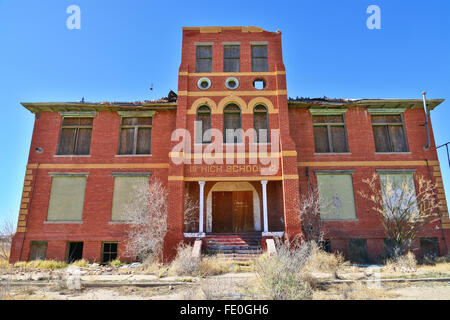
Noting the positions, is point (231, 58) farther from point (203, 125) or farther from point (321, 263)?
point (321, 263)

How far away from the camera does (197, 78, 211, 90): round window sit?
15867 mm

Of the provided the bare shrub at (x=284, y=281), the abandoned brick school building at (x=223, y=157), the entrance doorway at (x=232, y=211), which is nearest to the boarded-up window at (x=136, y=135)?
the abandoned brick school building at (x=223, y=157)

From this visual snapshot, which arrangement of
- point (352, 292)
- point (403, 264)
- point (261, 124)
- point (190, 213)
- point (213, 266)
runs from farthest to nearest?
point (261, 124), point (190, 213), point (403, 264), point (213, 266), point (352, 292)

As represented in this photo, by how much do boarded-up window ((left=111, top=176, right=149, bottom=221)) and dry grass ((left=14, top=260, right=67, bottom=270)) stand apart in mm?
3107

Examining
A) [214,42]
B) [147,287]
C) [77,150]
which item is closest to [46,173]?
[77,150]

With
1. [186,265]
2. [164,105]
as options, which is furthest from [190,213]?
[164,105]

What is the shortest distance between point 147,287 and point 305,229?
28.2 ft

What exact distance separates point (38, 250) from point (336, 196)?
16.1 meters

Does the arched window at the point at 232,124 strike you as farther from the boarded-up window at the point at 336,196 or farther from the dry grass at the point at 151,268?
the dry grass at the point at 151,268

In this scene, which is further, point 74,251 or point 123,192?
point 123,192

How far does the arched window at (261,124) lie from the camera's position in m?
15.2

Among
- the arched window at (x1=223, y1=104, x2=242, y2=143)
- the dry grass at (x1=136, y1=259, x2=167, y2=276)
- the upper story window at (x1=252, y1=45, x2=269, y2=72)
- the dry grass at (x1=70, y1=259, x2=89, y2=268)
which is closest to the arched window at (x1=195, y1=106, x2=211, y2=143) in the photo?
the arched window at (x1=223, y1=104, x2=242, y2=143)

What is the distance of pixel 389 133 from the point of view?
1650 cm

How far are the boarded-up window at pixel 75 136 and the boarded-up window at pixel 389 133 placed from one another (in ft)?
55.1
